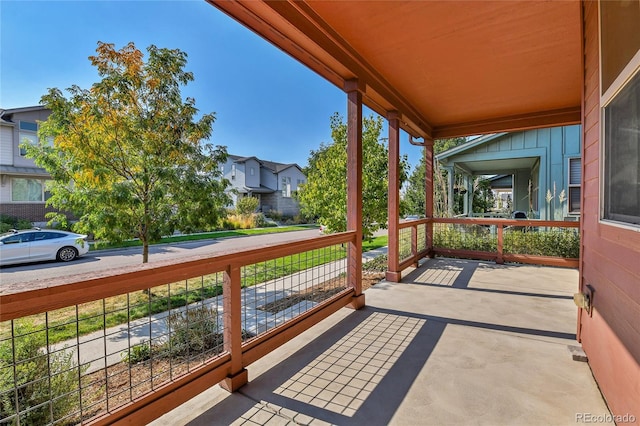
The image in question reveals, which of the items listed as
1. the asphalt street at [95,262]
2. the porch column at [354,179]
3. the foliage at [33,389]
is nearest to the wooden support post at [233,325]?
the foliage at [33,389]

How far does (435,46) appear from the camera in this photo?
296 cm

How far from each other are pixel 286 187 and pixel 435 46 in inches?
875

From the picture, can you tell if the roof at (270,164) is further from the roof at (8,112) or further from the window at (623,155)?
the window at (623,155)

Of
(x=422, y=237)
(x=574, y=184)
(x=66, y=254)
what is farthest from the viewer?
(x=66, y=254)

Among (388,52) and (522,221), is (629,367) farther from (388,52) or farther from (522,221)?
(522,221)

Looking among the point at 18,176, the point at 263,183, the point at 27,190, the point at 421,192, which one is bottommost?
the point at 421,192

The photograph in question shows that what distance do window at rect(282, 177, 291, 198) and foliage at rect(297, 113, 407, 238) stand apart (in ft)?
59.8

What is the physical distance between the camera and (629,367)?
1.53 metres

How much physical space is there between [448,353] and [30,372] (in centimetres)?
283

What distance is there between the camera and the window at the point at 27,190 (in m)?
12.1

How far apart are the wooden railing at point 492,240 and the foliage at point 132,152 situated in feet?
11.4

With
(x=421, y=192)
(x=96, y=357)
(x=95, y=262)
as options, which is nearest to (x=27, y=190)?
(x=95, y=262)

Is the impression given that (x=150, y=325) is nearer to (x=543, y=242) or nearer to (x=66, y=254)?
(x=543, y=242)

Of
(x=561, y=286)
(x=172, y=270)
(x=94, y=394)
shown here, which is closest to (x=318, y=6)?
(x=172, y=270)
